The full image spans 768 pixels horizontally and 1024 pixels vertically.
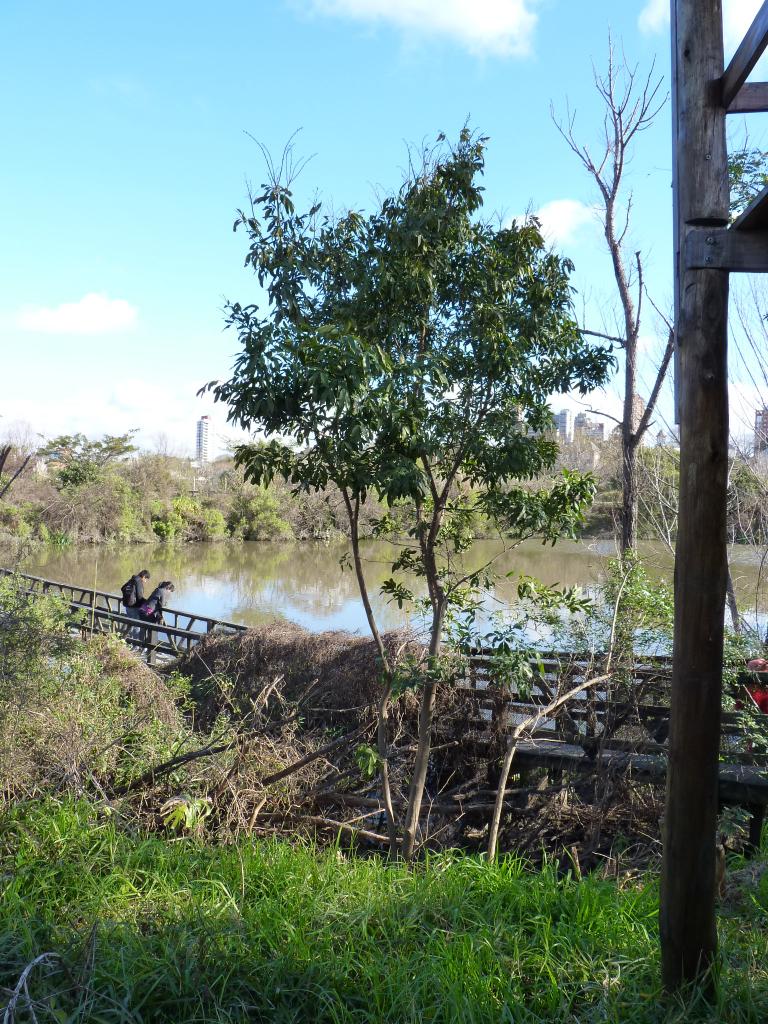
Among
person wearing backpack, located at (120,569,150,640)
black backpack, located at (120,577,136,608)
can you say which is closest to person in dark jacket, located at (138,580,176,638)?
person wearing backpack, located at (120,569,150,640)

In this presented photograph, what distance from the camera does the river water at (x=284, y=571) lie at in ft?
59.9

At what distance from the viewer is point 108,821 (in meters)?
4.99

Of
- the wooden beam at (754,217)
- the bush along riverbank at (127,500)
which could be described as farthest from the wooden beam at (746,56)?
the bush along riverbank at (127,500)

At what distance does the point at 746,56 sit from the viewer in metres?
2.81

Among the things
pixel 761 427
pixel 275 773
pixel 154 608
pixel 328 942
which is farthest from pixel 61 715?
pixel 761 427

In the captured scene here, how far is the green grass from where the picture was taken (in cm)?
298

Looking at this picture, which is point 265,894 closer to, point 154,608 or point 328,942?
point 328,942

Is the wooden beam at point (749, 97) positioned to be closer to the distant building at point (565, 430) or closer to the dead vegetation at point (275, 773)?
the dead vegetation at point (275, 773)

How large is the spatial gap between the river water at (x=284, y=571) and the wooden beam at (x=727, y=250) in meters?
11.0

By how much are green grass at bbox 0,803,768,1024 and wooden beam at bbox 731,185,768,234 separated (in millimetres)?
2868

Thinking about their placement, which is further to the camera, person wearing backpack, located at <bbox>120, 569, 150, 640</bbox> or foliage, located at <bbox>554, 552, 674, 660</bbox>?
person wearing backpack, located at <bbox>120, 569, 150, 640</bbox>

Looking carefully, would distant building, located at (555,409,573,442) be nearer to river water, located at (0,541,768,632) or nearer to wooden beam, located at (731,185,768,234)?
river water, located at (0,541,768,632)

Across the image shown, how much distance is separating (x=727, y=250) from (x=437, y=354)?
2.65 meters

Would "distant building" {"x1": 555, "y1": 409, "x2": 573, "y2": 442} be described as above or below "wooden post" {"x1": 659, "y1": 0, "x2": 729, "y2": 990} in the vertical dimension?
above
